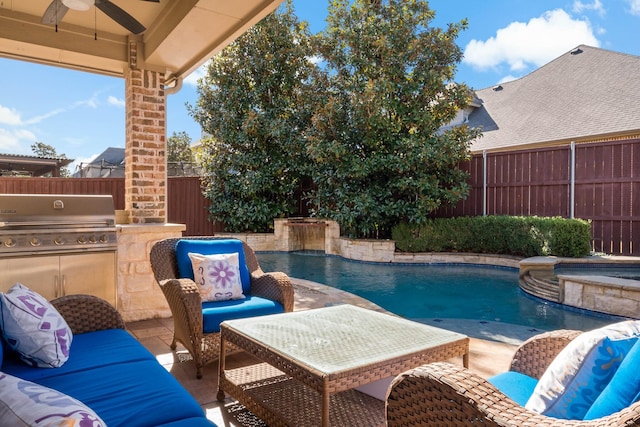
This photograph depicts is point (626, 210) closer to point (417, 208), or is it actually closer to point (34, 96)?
point (417, 208)

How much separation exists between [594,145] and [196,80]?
975cm

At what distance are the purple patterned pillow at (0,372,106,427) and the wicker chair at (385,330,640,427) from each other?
838mm

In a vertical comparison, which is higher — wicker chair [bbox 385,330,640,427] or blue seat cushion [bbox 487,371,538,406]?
wicker chair [bbox 385,330,640,427]

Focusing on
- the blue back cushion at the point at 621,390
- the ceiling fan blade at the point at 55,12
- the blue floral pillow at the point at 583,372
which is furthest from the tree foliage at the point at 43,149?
the blue back cushion at the point at 621,390

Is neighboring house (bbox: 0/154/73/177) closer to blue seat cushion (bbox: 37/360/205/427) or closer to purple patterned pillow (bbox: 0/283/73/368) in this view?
purple patterned pillow (bbox: 0/283/73/368)

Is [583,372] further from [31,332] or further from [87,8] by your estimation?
[87,8]

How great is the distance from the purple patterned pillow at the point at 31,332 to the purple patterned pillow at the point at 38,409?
40.0 inches

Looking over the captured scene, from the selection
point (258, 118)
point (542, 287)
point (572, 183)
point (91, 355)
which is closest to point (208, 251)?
point (91, 355)

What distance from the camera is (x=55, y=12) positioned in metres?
3.29

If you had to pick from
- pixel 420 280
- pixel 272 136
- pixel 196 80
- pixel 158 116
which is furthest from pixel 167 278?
pixel 196 80

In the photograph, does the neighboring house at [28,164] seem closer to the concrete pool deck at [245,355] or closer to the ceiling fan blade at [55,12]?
the ceiling fan blade at [55,12]

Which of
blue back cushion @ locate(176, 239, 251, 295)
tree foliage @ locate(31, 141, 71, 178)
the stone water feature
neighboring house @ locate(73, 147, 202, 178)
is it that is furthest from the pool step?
tree foliage @ locate(31, 141, 71, 178)

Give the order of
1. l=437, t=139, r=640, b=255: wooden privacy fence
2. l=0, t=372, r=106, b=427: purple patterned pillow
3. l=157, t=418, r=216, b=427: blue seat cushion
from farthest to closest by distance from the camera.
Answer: l=437, t=139, r=640, b=255: wooden privacy fence
l=157, t=418, r=216, b=427: blue seat cushion
l=0, t=372, r=106, b=427: purple patterned pillow

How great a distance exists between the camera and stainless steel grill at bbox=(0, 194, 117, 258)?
326cm
